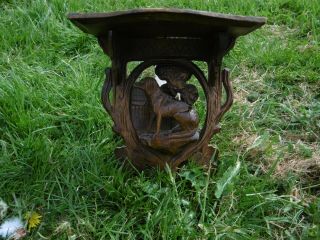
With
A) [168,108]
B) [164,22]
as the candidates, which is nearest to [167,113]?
[168,108]

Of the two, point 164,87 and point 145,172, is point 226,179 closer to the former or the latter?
point 145,172

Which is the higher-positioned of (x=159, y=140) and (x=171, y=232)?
(x=159, y=140)

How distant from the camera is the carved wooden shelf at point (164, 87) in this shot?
6.81ft

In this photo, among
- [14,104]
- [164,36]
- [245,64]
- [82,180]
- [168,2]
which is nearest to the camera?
[164,36]

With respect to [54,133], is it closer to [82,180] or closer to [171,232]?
[82,180]

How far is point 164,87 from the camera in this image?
7.37 ft

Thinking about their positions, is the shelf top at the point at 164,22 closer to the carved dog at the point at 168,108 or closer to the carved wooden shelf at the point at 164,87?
the carved wooden shelf at the point at 164,87

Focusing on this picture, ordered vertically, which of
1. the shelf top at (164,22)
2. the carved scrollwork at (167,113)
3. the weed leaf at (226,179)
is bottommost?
the weed leaf at (226,179)

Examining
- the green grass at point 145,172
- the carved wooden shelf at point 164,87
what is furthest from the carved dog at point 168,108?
the green grass at point 145,172

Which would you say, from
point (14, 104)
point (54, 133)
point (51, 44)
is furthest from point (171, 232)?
point (51, 44)

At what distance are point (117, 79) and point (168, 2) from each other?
7.51ft

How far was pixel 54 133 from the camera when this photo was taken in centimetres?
271

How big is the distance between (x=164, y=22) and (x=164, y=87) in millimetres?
422

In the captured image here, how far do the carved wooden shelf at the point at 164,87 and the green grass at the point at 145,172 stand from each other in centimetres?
12
